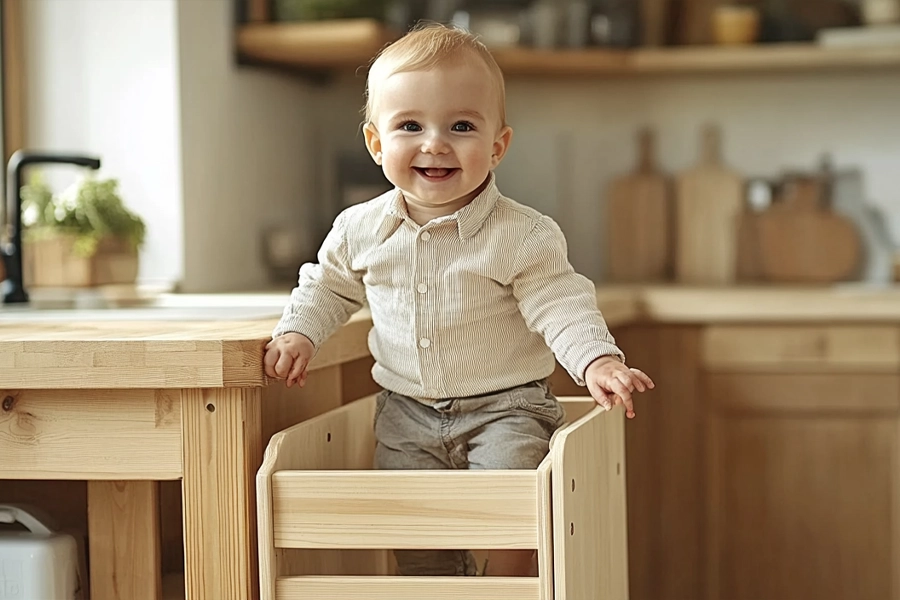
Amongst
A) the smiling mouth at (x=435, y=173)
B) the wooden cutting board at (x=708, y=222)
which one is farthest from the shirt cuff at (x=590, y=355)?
the wooden cutting board at (x=708, y=222)

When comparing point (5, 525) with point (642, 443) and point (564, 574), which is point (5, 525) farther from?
point (642, 443)

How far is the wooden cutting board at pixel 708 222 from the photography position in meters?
2.69

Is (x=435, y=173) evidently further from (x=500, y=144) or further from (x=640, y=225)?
(x=640, y=225)

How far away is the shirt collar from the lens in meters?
1.37

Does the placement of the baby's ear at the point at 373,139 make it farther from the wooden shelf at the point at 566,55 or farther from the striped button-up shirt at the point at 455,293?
the wooden shelf at the point at 566,55

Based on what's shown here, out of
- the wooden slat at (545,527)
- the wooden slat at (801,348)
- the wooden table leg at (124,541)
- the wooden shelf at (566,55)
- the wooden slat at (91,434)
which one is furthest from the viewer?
the wooden shelf at (566,55)

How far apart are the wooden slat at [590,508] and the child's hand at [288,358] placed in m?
Result: 0.28

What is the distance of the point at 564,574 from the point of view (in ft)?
3.90

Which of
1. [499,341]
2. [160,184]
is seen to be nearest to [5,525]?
[499,341]

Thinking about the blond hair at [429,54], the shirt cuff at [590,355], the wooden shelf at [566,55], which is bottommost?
the shirt cuff at [590,355]

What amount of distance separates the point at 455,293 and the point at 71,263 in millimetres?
872

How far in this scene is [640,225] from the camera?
274 cm

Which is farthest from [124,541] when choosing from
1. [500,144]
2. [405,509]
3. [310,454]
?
[500,144]

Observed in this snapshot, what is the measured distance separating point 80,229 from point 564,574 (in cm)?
114
